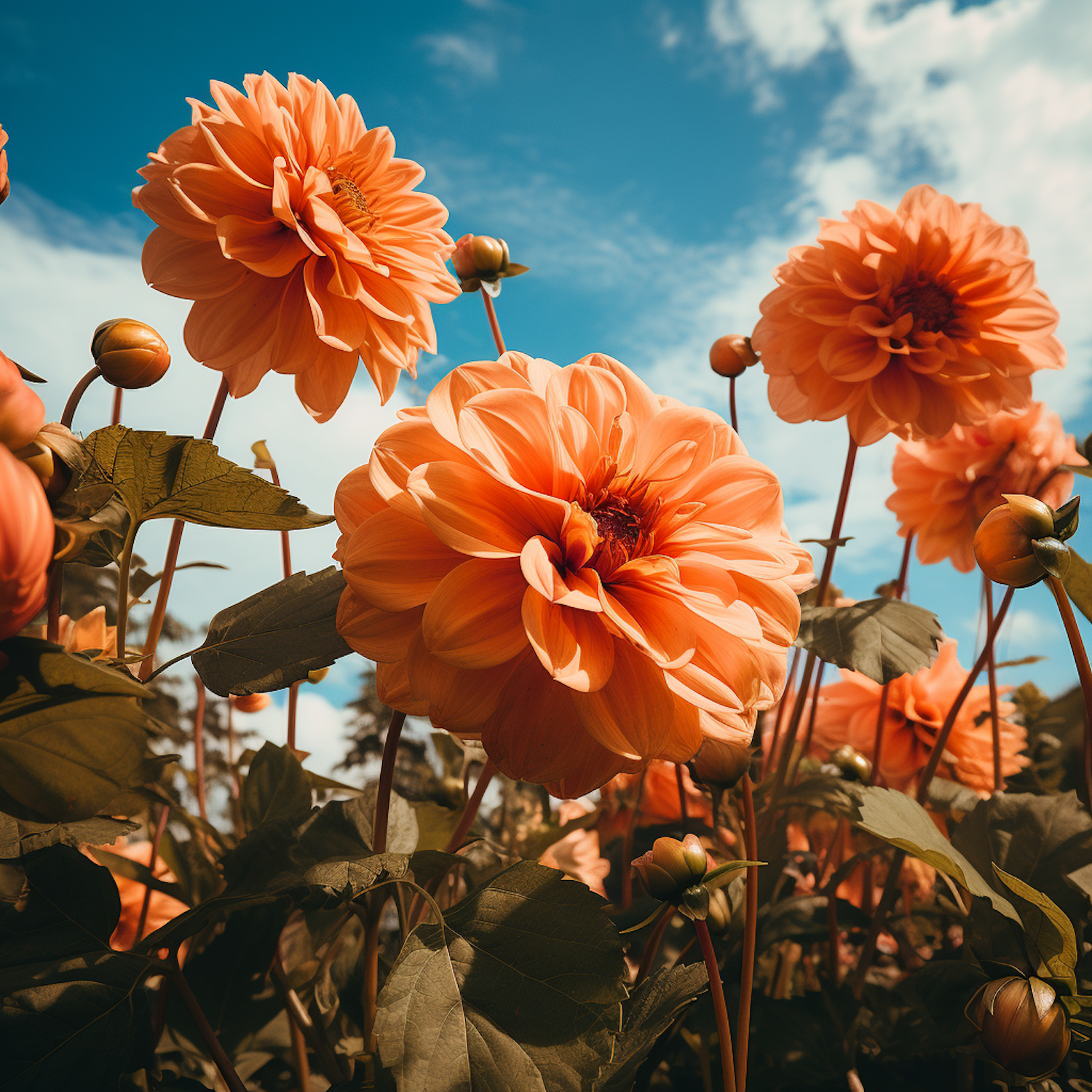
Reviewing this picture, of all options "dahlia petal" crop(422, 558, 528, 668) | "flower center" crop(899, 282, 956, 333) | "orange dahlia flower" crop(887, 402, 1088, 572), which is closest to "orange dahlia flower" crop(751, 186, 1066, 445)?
"flower center" crop(899, 282, 956, 333)

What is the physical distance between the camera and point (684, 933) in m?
1.09

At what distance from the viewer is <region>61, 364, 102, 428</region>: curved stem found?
0.68 metres

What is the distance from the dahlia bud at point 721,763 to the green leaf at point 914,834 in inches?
4.3

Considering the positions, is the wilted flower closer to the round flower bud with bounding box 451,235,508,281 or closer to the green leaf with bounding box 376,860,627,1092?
the green leaf with bounding box 376,860,627,1092

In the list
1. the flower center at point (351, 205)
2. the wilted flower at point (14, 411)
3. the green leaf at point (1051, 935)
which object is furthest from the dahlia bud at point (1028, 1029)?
the flower center at point (351, 205)

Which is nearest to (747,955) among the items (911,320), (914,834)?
(914,834)

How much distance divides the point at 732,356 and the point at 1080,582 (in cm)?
57

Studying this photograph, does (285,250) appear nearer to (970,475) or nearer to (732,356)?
(732,356)

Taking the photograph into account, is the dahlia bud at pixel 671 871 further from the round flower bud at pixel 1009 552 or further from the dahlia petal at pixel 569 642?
the round flower bud at pixel 1009 552

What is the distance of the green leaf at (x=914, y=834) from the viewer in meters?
0.61

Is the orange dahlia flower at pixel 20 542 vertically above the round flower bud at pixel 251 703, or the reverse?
the round flower bud at pixel 251 703

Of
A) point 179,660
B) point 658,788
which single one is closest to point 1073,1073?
point 658,788

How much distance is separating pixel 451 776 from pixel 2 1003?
704mm

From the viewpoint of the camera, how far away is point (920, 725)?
144 cm
